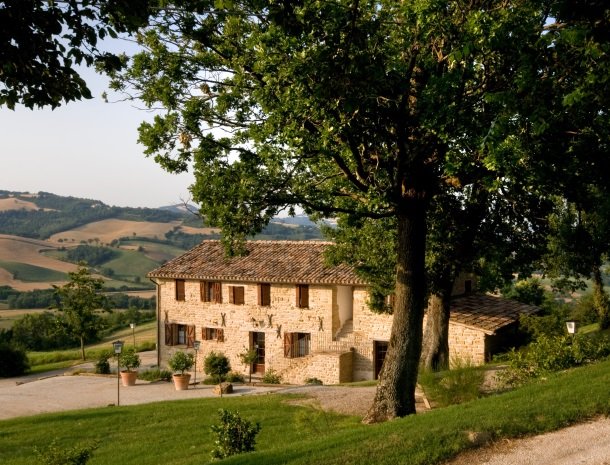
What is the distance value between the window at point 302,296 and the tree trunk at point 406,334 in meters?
18.0

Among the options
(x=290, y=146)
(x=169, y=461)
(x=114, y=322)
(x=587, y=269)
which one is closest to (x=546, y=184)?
(x=290, y=146)

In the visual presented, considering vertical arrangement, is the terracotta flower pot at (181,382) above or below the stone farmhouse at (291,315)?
below

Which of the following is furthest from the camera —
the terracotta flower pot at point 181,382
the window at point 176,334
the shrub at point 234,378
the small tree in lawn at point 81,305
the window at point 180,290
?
the small tree in lawn at point 81,305

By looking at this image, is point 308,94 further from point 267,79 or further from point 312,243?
point 312,243

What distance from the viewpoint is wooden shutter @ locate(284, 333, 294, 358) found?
3144cm

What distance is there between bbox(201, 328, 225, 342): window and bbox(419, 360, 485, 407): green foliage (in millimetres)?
20208

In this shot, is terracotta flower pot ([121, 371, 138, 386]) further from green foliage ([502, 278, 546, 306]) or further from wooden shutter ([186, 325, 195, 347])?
green foliage ([502, 278, 546, 306])

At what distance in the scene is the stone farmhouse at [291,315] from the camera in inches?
1109

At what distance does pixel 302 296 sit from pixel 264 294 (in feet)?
7.70

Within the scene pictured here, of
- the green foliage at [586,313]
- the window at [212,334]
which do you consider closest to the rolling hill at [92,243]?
the window at [212,334]

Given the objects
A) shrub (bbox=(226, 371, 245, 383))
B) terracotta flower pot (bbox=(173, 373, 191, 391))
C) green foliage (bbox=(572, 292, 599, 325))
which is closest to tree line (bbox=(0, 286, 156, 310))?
shrub (bbox=(226, 371, 245, 383))

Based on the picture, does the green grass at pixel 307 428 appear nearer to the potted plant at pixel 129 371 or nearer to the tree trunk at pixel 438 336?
the tree trunk at pixel 438 336

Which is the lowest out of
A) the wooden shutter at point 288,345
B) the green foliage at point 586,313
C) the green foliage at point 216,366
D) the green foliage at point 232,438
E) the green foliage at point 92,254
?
the green foliage at point 216,366

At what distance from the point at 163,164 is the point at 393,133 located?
206 inches
